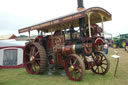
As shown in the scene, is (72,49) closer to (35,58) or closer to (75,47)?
(75,47)

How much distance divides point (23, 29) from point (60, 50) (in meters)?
2.91

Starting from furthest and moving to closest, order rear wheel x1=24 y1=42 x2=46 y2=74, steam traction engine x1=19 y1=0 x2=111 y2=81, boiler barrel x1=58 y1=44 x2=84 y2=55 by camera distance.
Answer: rear wheel x1=24 y1=42 x2=46 y2=74
boiler barrel x1=58 y1=44 x2=84 y2=55
steam traction engine x1=19 y1=0 x2=111 y2=81

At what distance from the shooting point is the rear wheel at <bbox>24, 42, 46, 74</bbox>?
5160 mm

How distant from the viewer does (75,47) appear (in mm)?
4566

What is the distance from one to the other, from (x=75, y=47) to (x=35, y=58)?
2067 mm

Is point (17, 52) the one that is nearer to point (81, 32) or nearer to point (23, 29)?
point (23, 29)

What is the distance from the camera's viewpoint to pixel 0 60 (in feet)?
23.3

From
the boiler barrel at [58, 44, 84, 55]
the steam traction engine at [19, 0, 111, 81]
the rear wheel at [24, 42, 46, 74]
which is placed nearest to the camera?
the steam traction engine at [19, 0, 111, 81]

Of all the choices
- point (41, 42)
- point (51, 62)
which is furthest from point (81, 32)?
point (41, 42)

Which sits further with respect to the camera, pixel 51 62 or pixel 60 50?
pixel 51 62

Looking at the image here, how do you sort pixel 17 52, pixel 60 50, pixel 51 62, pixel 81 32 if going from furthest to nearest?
pixel 17 52, pixel 51 62, pixel 60 50, pixel 81 32

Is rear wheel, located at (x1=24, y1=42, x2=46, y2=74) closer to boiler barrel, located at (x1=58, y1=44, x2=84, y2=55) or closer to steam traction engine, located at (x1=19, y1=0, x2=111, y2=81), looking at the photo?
steam traction engine, located at (x1=19, y1=0, x2=111, y2=81)

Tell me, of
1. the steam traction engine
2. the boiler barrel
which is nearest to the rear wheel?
the steam traction engine

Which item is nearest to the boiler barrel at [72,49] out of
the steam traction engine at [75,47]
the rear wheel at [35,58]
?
the steam traction engine at [75,47]
